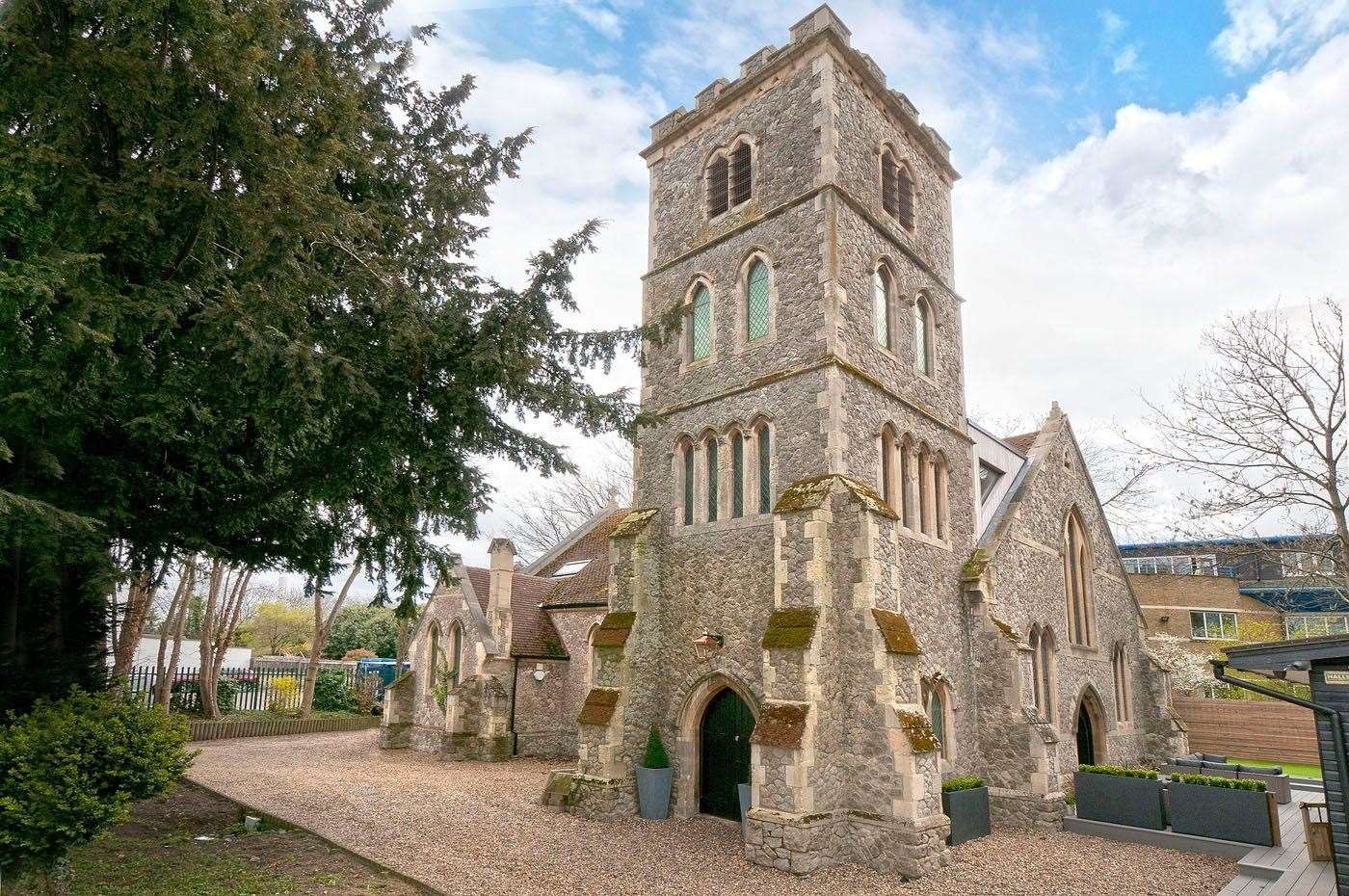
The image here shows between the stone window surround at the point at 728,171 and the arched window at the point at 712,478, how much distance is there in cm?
449

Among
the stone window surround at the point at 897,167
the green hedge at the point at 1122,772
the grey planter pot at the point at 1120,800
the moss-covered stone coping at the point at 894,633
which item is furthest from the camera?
the stone window surround at the point at 897,167

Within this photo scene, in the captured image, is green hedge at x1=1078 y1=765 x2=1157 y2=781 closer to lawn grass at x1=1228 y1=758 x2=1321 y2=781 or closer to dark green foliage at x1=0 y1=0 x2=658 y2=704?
lawn grass at x1=1228 y1=758 x2=1321 y2=781

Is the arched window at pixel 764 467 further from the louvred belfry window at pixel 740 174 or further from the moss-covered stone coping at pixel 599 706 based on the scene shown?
the louvred belfry window at pixel 740 174

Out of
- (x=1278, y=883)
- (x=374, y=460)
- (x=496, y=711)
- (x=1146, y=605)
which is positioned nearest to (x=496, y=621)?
(x=496, y=711)

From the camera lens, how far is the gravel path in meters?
9.63

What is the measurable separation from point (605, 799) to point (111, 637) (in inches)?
326

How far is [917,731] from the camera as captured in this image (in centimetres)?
1064

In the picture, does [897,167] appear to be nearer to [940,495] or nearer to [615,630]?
[940,495]

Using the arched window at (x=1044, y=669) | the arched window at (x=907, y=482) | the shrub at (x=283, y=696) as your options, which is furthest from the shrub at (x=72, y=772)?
the shrub at (x=283, y=696)

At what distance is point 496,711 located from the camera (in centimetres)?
2025

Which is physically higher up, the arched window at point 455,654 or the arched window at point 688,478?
the arched window at point 688,478

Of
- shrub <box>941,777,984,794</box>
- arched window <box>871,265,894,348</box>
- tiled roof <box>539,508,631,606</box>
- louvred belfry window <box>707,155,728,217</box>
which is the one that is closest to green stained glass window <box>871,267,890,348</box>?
arched window <box>871,265,894,348</box>

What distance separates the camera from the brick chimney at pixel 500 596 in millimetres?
20984

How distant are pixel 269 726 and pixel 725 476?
62.4 feet
